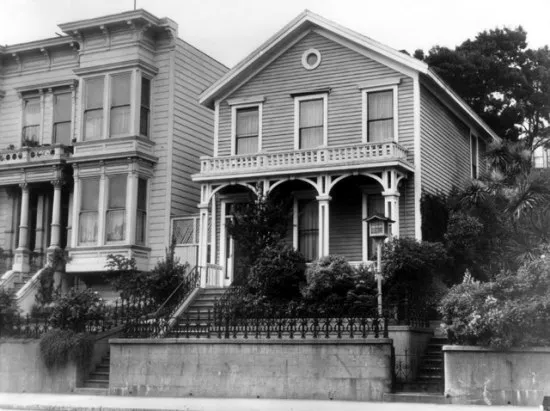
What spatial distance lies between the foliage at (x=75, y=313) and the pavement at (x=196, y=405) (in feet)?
9.87

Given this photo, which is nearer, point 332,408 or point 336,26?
point 332,408

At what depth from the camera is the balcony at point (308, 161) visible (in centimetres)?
2867

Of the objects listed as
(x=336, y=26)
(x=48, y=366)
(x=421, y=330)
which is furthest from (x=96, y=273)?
(x=421, y=330)

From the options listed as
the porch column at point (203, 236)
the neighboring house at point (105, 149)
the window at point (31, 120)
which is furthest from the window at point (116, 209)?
the window at point (31, 120)

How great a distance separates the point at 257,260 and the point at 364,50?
28.8 feet

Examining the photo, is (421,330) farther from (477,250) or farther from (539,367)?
(477,250)

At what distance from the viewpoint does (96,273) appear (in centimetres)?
3369

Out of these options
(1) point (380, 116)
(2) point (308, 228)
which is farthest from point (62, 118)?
(1) point (380, 116)

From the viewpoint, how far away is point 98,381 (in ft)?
76.7

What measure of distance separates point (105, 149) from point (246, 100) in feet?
19.2

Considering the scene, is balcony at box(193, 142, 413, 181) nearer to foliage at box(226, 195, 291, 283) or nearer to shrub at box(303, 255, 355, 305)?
foliage at box(226, 195, 291, 283)

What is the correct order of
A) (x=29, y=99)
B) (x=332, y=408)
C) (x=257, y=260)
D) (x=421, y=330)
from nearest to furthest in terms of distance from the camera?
(x=332, y=408) → (x=421, y=330) → (x=257, y=260) → (x=29, y=99)

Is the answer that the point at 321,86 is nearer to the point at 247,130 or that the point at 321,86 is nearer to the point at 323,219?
the point at 247,130

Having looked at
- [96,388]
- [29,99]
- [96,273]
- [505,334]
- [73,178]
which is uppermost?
[29,99]
